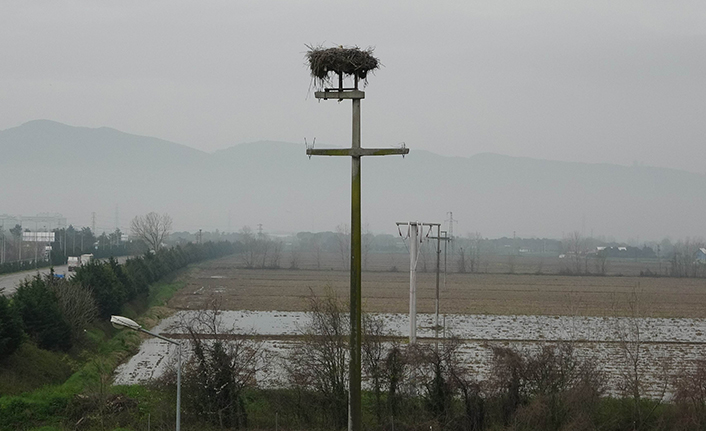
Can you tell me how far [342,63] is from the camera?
37.4 ft

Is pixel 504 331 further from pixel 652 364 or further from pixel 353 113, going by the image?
pixel 353 113

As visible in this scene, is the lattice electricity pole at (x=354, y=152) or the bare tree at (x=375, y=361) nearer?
the lattice electricity pole at (x=354, y=152)

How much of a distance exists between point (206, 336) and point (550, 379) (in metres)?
11.1

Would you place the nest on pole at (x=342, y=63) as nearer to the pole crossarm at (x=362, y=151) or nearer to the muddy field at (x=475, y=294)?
the pole crossarm at (x=362, y=151)

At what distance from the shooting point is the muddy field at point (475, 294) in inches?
2158

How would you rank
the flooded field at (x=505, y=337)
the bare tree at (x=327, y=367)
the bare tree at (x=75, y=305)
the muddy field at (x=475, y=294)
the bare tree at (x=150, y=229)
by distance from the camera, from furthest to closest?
1. the bare tree at (x=150, y=229)
2. the muddy field at (x=475, y=294)
3. the bare tree at (x=75, y=305)
4. the flooded field at (x=505, y=337)
5. the bare tree at (x=327, y=367)

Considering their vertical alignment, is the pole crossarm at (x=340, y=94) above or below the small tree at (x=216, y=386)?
above

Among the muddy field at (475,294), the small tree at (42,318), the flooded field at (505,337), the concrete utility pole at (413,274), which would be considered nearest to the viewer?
the concrete utility pole at (413,274)

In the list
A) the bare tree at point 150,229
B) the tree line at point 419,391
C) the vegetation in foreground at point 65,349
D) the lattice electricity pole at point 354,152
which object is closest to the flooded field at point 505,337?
the vegetation in foreground at point 65,349

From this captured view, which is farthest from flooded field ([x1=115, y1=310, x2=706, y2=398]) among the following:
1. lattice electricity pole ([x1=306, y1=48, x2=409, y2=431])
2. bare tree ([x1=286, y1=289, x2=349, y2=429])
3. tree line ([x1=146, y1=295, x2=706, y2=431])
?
lattice electricity pole ([x1=306, y1=48, x2=409, y2=431])

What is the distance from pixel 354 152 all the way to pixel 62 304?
28.4 meters

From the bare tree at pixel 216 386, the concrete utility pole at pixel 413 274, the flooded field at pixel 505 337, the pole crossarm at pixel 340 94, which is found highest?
the pole crossarm at pixel 340 94

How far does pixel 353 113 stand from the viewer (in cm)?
1116

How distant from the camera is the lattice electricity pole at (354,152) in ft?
36.7
